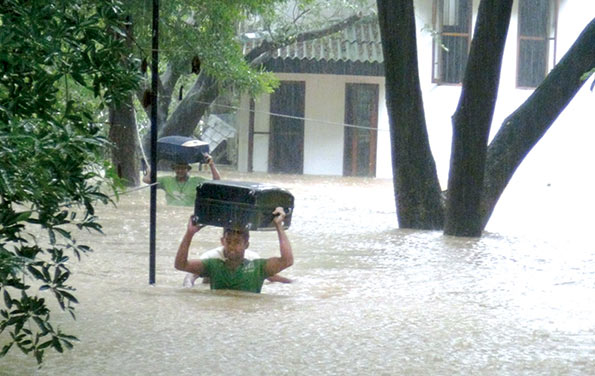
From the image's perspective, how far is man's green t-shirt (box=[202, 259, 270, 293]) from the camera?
8531 millimetres

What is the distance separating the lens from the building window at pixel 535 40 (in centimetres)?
2772

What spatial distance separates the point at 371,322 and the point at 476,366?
1.45 meters

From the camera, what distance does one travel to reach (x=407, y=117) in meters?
14.1

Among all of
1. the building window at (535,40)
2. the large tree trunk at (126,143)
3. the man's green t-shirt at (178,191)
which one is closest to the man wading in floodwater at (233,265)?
the man's green t-shirt at (178,191)

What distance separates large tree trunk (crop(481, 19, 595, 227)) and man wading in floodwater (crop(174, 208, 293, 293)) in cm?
583

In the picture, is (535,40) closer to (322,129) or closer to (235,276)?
(322,129)

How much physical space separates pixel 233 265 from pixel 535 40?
20527 millimetres

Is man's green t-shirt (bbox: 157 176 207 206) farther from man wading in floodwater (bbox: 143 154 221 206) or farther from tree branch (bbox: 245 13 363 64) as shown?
tree branch (bbox: 245 13 363 64)

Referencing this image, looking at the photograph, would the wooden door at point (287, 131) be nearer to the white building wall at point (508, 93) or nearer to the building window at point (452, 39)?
the white building wall at point (508, 93)

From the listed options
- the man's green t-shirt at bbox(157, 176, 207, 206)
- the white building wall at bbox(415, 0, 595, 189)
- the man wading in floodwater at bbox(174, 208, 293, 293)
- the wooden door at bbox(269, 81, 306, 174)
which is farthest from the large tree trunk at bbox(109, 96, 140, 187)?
the man wading in floodwater at bbox(174, 208, 293, 293)

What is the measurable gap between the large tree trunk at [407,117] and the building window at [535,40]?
1415 cm

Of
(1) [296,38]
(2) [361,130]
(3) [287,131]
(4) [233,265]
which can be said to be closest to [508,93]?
(2) [361,130]

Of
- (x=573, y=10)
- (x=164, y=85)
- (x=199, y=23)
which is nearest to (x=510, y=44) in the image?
(x=573, y=10)

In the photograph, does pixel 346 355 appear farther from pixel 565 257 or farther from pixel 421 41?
pixel 421 41
